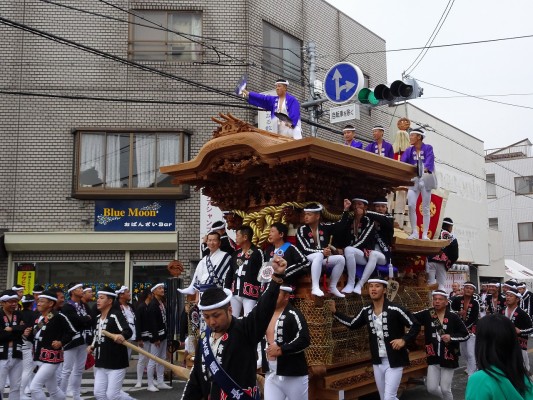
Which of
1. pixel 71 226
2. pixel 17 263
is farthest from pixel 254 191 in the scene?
pixel 17 263

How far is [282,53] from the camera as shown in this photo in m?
18.3

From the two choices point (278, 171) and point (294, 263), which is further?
point (278, 171)

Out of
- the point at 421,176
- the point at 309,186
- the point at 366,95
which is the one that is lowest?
the point at 309,186

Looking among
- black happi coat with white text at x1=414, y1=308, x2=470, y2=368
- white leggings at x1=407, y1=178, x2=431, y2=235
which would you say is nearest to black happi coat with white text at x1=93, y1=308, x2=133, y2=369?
black happi coat with white text at x1=414, y1=308, x2=470, y2=368

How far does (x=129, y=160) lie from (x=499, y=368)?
1430cm

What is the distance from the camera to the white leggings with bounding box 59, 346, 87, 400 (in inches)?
365

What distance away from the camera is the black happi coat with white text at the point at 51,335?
825cm

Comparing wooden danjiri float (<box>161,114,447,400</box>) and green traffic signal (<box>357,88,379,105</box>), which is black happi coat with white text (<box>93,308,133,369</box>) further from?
green traffic signal (<box>357,88,379,105</box>)

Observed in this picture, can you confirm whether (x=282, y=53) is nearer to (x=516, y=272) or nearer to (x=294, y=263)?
(x=294, y=263)

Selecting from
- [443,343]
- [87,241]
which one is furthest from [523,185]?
[443,343]

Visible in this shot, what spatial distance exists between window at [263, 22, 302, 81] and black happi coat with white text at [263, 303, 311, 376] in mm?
12177

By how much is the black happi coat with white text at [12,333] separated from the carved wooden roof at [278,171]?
333 cm

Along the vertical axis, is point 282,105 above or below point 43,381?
above

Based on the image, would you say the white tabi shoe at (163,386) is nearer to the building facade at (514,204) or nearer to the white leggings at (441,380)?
the white leggings at (441,380)
